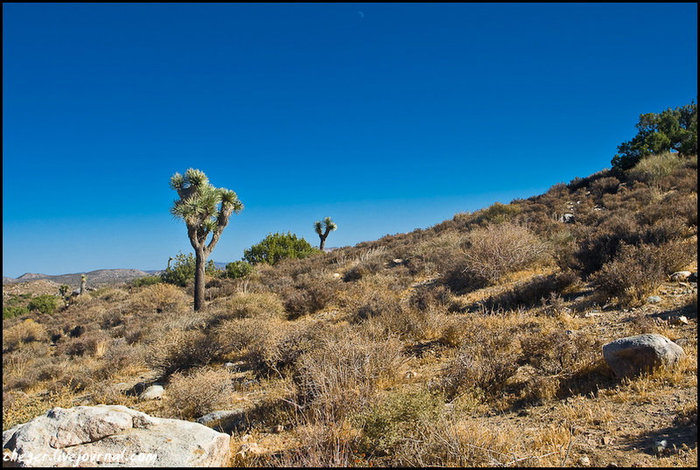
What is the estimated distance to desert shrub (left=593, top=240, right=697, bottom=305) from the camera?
6.80 metres

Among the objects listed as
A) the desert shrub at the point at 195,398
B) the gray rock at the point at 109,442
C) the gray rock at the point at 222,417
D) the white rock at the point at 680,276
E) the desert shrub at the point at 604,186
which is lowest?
the gray rock at the point at 222,417

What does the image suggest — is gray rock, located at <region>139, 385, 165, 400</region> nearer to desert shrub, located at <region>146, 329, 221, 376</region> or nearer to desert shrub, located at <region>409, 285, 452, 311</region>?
desert shrub, located at <region>146, 329, 221, 376</region>

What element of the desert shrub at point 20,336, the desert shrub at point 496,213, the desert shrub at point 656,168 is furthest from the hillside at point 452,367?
the desert shrub at point 496,213

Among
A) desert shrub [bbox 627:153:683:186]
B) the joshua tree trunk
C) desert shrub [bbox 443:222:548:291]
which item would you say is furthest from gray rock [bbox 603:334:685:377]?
desert shrub [bbox 627:153:683:186]

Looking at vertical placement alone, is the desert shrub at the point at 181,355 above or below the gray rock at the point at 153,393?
above

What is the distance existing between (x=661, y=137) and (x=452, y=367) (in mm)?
24911

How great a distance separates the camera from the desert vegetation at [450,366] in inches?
143

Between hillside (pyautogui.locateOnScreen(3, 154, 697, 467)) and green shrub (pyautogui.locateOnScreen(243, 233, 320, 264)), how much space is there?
13.5 m

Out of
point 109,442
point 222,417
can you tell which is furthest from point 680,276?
point 109,442

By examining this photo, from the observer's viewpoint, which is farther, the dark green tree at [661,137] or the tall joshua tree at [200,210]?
the dark green tree at [661,137]

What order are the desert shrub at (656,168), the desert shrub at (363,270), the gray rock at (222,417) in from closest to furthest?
the gray rock at (222,417) → the desert shrub at (363,270) → the desert shrub at (656,168)

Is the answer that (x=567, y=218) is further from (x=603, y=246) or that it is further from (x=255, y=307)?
(x=255, y=307)

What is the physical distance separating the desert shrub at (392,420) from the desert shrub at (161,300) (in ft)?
50.6

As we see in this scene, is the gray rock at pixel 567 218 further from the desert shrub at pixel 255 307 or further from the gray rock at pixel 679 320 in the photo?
the desert shrub at pixel 255 307
